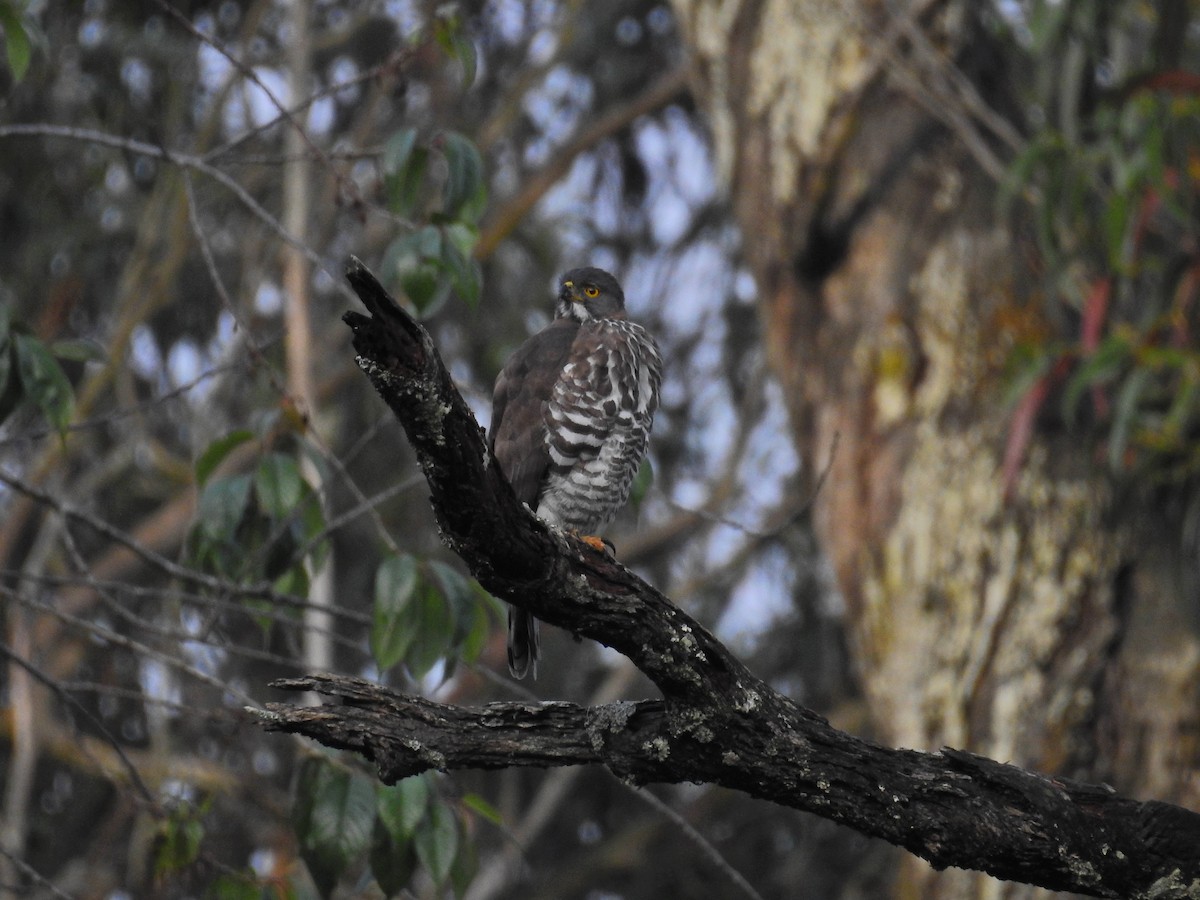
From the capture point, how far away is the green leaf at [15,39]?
304cm

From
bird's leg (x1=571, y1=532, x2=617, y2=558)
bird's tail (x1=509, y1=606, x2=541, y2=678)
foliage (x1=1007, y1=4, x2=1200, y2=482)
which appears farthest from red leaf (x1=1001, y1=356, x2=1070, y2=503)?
bird's leg (x1=571, y1=532, x2=617, y2=558)

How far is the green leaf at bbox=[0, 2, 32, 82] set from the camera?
120 inches

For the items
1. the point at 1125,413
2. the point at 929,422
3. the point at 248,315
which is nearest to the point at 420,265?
the point at 929,422

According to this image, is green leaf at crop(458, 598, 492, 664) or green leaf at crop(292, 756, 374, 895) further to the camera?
green leaf at crop(458, 598, 492, 664)

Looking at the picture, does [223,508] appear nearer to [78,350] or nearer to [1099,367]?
[78,350]

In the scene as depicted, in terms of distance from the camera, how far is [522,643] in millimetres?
3791

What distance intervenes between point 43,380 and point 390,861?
1.20 m

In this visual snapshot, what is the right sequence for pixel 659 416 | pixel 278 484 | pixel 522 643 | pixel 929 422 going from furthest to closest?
1. pixel 659 416
2. pixel 929 422
3. pixel 522 643
4. pixel 278 484

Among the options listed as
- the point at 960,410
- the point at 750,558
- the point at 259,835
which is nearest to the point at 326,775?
the point at 960,410

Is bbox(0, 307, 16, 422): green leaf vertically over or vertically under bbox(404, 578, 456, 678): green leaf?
over

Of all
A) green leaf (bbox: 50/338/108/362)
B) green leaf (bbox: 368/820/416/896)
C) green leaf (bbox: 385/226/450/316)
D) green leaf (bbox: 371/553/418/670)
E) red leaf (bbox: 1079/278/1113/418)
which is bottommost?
green leaf (bbox: 368/820/416/896)

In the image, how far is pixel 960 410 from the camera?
5.08m

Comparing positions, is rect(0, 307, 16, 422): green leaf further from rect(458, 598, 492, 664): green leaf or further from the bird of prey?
the bird of prey

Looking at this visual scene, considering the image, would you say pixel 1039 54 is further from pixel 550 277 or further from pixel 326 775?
pixel 326 775
